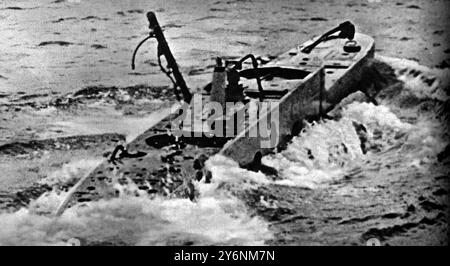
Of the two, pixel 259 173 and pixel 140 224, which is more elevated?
pixel 140 224

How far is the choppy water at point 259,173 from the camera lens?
6785mm

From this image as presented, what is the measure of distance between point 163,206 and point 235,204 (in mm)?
835

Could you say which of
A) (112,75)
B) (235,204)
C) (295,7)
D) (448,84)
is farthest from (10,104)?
(295,7)

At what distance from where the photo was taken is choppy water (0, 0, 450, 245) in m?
6.79

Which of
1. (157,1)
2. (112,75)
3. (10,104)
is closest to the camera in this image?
(10,104)

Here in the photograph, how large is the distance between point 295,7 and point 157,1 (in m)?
4.48

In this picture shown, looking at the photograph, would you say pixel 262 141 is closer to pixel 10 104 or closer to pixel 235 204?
pixel 235 204

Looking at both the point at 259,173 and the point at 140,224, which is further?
the point at 259,173

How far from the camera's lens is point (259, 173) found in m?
8.22

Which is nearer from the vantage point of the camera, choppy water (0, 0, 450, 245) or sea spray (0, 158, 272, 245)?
sea spray (0, 158, 272, 245)

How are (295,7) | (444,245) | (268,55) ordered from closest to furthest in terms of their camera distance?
(444,245) → (268,55) → (295,7)

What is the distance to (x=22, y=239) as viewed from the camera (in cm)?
654

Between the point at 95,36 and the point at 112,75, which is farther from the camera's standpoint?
the point at 95,36

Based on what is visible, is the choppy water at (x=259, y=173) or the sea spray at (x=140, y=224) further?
the choppy water at (x=259, y=173)
